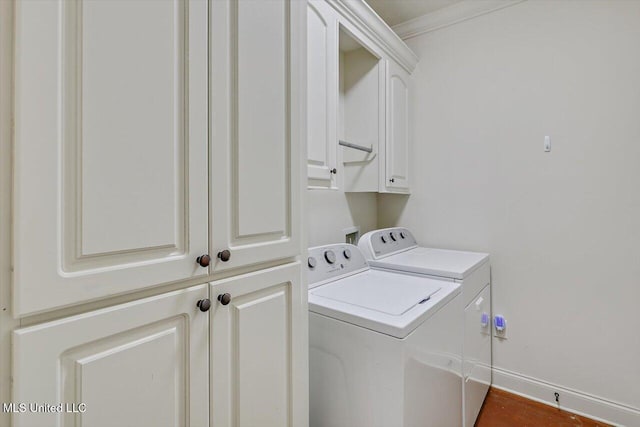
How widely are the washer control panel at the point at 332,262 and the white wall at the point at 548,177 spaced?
890mm

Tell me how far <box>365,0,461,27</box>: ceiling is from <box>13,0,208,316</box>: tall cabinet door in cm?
190

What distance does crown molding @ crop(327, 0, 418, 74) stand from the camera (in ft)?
5.43

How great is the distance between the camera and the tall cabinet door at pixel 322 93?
145 cm

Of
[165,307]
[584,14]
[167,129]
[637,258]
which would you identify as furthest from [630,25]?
[165,307]

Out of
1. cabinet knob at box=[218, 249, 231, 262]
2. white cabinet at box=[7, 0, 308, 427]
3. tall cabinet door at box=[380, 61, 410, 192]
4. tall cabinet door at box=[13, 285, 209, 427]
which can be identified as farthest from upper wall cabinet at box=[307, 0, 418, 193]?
tall cabinet door at box=[13, 285, 209, 427]

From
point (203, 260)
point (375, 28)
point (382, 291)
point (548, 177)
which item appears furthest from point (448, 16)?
point (203, 260)

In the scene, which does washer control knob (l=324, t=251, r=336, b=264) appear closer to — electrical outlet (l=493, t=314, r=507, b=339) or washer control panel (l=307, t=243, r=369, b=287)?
washer control panel (l=307, t=243, r=369, b=287)

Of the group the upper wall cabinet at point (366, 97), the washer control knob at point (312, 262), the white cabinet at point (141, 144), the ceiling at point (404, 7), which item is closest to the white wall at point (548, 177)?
the ceiling at point (404, 7)

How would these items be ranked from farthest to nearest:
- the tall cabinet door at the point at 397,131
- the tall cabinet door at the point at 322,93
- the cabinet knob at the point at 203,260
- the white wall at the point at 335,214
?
the tall cabinet door at the point at 397,131 < the white wall at the point at 335,214 < the tall cabinet door at the point at 322,93 < the cabinet knob at the point at 203,260

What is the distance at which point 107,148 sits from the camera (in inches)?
22.4

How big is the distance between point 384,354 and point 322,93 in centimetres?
115

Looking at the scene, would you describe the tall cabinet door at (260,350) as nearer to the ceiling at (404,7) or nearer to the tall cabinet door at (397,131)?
the tall cabinet door at (397,131)

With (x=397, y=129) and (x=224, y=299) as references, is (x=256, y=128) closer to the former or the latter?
(x=224, y=299)

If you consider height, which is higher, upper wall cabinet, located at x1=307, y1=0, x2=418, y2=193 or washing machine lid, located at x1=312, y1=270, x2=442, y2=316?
upper wall cabinet, located at x1=307, y1=0, x2=418, y2=193
